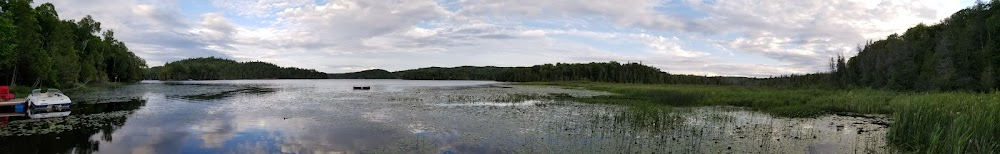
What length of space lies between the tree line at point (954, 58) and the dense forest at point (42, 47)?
3037 inches

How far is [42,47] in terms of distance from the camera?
48.9 metres

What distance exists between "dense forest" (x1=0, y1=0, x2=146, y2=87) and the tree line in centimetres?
7714

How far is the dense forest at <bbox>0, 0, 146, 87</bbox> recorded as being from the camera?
1635 inches

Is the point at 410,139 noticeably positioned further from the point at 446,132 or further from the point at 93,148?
the point at 93,148

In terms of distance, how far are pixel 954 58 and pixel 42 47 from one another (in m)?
91.1

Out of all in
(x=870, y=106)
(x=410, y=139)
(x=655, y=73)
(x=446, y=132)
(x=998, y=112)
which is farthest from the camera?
(x=655, y=73)

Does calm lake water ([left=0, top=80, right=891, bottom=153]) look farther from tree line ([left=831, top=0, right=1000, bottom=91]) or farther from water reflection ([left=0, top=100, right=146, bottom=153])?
tree line ([left=831, top=0, right=1000, bottom=91])

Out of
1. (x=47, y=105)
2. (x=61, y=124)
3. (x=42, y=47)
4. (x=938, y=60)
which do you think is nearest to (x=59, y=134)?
(x=61, y=124)

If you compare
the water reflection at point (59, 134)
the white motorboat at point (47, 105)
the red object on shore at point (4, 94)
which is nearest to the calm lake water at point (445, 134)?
the water reflection at point (59, 134)

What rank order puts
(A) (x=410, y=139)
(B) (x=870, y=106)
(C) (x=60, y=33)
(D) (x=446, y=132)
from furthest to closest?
(C) (x=60, y=33)
(B) (x=870, y=106)
(D) (x=446, y=132)
(A) (x=410, y=139)

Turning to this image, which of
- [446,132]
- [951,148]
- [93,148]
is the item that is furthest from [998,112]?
[93,148]

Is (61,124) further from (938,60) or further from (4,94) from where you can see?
(938,60)

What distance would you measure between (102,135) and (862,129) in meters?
26.3

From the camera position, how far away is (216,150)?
13.7 m
